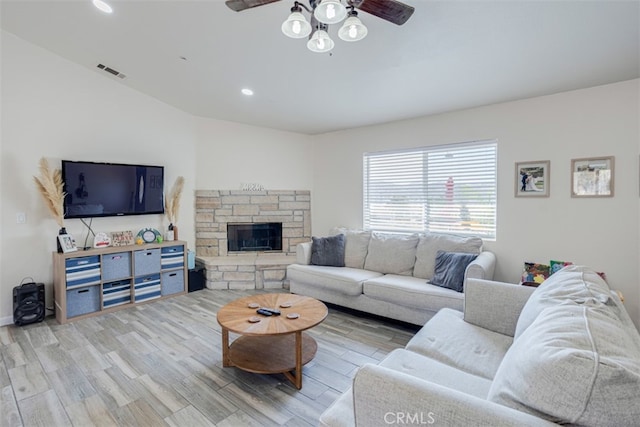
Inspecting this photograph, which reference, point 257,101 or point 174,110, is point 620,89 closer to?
point 257,101

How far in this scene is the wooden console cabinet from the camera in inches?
134

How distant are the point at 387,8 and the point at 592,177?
2.79m

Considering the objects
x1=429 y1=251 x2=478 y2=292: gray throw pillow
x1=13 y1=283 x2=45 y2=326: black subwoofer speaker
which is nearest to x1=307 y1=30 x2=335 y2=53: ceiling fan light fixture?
x1=429 y1=251 x2=478 y2=292: gray throw pillow

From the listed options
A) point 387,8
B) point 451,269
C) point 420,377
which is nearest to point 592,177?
point 451,269

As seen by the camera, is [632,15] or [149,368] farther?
[149,368]

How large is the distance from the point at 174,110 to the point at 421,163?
3.72 metres

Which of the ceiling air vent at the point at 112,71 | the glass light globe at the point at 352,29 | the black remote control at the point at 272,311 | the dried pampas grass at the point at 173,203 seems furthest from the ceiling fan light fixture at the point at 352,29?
the dried pampas grass at the point at 173,203

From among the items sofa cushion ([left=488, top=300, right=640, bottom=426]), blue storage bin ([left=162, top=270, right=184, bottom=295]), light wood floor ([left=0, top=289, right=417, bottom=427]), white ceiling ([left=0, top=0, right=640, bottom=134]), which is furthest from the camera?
blue storage bin ([left=162, top=270, right=184, bottom=295])

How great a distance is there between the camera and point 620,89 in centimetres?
289

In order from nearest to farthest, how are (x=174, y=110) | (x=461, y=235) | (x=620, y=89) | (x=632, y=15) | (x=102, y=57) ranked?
(x=632, y=15), (x=620, y=89), (x=102, y=57), (x=461, y=235), (x=174, y=110)

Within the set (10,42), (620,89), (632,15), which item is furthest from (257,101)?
(620,89)

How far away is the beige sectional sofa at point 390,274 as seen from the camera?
3.01 m

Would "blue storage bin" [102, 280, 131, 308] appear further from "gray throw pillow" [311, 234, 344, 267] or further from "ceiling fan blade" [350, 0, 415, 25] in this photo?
"ceiling fan blade" [350, 0, 415, 25]
